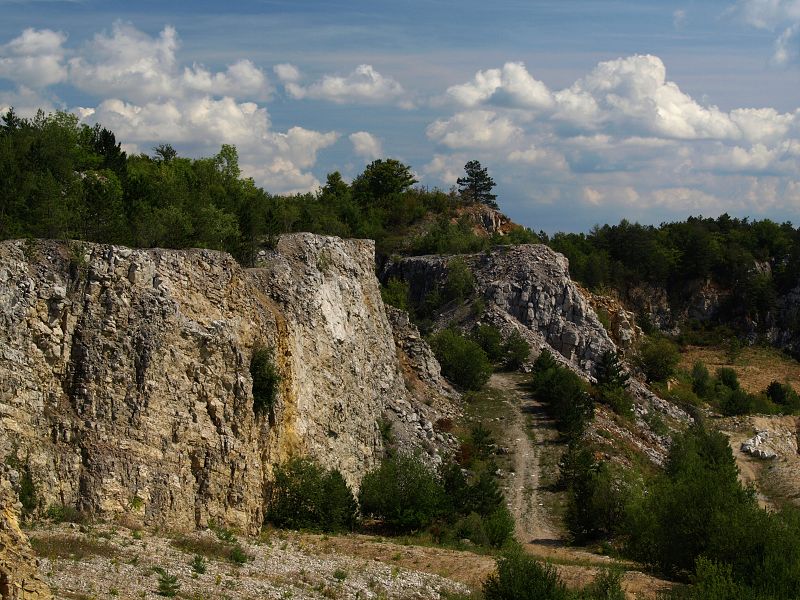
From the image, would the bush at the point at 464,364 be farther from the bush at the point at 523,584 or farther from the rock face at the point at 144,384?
the bush at the point at 523,584

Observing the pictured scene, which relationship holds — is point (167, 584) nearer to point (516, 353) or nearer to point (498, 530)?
point (498, 530)

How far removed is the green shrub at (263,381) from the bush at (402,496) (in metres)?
7.01

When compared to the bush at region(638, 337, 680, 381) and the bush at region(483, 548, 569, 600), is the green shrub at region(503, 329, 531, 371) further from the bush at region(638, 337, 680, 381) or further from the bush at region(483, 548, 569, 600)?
the bush at region(483, 548, 569, 600)

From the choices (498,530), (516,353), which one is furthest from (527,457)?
(516,353)

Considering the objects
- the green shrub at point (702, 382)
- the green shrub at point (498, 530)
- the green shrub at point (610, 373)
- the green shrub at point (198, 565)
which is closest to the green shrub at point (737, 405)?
the green shrub at point (702, 382)

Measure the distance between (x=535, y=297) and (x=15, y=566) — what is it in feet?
178

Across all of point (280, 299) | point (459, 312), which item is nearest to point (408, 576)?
point (280, 299)

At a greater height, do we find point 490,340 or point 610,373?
point 490,340

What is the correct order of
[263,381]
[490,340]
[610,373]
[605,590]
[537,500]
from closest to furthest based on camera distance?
1. [605,590]
2. [263,381]
3. [537,500]
4. [610,373]
5. [490,340]

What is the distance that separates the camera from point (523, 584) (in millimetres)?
24125

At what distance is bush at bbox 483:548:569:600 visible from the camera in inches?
940

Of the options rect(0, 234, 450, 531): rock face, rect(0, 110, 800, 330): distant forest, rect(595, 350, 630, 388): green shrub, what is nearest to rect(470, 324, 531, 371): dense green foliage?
rect(595, 350, 630, 388): green shrub

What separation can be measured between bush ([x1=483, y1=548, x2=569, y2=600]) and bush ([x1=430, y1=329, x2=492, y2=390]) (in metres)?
31.9

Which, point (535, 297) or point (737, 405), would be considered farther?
point (737, 405)
